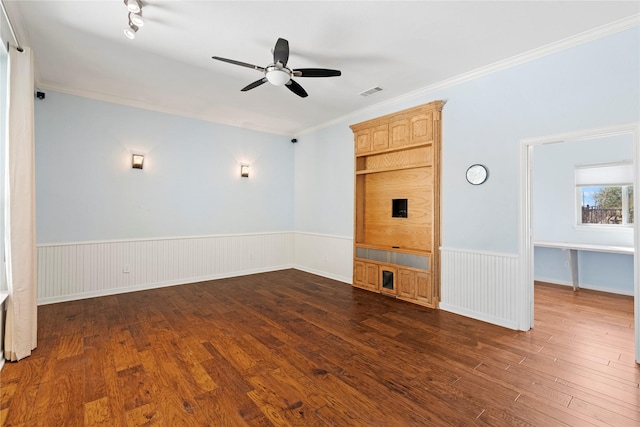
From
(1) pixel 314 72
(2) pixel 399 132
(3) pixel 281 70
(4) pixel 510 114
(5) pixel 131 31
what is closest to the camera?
(5) pixel 131 31

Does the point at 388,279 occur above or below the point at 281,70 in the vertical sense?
below

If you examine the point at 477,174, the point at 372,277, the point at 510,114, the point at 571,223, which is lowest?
the point at 372,277

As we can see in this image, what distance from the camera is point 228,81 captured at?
13.7 ft

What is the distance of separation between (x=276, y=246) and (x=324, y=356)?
413cm

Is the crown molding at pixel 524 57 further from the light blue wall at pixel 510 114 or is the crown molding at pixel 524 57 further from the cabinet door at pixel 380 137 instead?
the cabinet door at pixel 380 137

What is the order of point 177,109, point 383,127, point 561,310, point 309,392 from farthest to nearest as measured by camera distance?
point 177,109 < point 383,127 < point 561,310 < point 309,392

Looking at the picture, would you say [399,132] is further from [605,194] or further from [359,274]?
[605,194]

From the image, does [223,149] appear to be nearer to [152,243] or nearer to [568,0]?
[152,243]

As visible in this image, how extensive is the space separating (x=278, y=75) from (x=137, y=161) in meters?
3.42

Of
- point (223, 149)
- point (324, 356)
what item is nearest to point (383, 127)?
point (223, 149)

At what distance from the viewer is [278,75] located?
2.98 meters

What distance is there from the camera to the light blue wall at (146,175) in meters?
4.42

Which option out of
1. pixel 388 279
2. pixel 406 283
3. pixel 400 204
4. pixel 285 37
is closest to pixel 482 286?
pixel 406 283

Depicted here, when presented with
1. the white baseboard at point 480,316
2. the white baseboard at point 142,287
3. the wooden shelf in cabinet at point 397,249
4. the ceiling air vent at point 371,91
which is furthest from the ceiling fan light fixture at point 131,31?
the white baseboard at point 480,316
